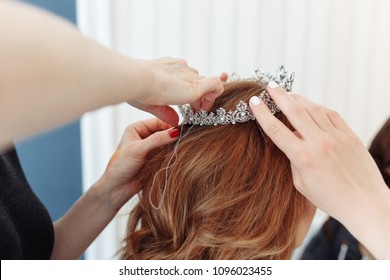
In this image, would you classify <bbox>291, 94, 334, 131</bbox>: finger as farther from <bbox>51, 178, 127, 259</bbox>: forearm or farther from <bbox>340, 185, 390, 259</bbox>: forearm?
<bbox>51, 178, 127, 259</bbox>: forearm

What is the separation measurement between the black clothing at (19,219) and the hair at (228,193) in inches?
9.6

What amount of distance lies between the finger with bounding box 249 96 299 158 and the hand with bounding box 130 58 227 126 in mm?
70

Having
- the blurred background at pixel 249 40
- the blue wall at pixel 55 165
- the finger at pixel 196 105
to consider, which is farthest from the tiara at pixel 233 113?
the blue wall at pixel 55 165

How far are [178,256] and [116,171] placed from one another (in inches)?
8.5

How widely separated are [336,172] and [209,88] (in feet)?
0.79

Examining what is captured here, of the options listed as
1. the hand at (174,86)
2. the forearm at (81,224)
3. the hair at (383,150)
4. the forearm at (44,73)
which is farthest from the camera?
the hair at (383,150)

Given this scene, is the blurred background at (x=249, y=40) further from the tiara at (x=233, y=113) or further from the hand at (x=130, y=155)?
the tiara at (x=233, y=113)

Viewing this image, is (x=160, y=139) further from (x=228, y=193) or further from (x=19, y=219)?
(x=19, y=219)

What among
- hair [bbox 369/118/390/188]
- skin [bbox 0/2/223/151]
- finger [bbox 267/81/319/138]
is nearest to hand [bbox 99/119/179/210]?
finger [bbox 267/81/319/138]

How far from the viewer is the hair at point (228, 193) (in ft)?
2.85

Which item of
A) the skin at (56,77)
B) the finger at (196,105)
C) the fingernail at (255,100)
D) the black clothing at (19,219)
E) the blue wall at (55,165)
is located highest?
the skin at (56,77)

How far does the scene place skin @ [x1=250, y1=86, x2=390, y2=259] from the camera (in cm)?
75

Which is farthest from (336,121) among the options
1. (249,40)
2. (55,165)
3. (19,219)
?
(55,165)
